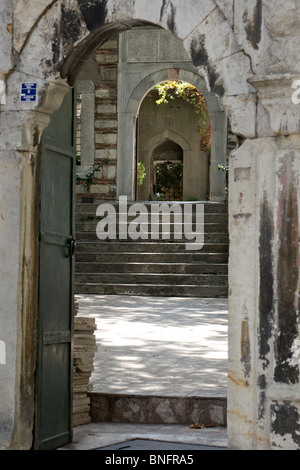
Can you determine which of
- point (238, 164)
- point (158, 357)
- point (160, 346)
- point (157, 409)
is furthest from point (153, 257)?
point (238, 164)

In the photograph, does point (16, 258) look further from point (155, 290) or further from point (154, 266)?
point (154, 266)

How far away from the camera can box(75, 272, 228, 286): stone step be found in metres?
13.6

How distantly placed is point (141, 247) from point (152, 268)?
688 millimetres

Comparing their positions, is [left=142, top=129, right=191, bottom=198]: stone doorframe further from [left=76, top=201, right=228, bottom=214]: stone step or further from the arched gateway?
the arched gateway

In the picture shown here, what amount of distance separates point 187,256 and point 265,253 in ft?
32.6

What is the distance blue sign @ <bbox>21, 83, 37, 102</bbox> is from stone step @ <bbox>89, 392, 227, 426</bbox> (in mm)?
2419

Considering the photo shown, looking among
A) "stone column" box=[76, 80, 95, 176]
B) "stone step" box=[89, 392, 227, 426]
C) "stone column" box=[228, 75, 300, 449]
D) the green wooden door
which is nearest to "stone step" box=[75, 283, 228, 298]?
"stone column" box=[76, 80, 95, 176]

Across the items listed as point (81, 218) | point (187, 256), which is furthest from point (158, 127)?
point (187, 256)

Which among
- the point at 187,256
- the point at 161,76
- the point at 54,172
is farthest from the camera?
the point at 161,76

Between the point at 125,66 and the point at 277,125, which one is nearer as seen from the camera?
the point at 277,125

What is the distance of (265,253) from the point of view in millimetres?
4301

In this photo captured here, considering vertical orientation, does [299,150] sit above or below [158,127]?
below

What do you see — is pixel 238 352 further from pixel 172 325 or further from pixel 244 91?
pixel 172 325

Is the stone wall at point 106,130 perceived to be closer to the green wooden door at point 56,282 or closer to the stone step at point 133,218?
the stone step at point 133,218
